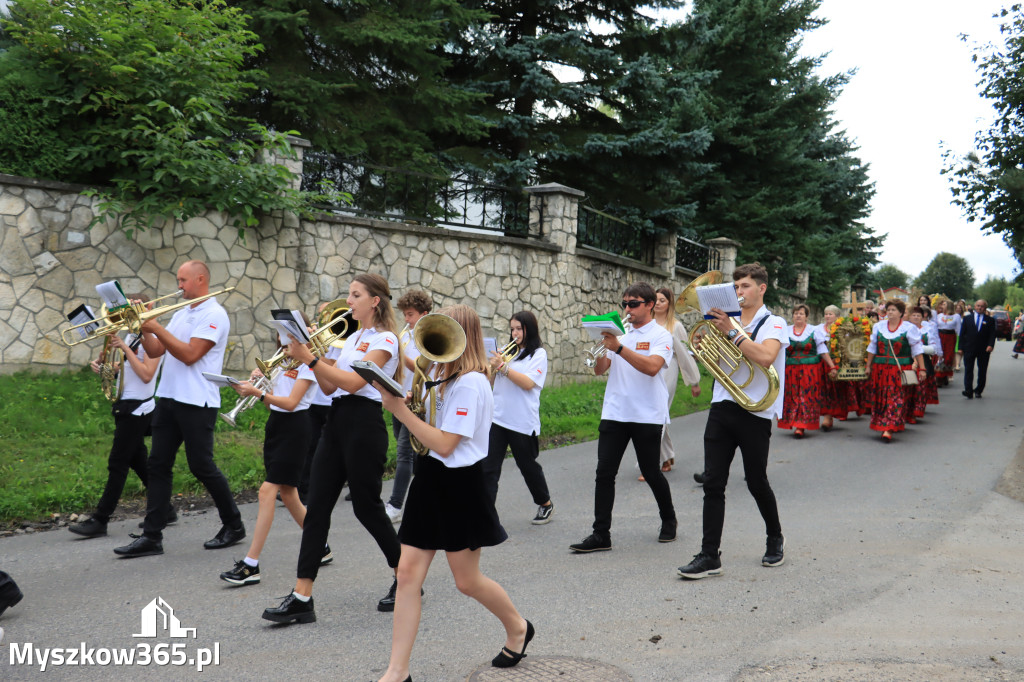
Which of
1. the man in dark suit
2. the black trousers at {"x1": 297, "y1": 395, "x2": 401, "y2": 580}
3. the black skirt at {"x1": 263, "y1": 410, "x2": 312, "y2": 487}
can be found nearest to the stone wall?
the black skirt at {"x1": 263, "y1": 410, "x2": 312, "y2": 487}

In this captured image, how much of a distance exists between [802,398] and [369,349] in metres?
8.37

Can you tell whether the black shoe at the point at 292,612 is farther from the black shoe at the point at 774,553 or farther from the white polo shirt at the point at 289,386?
the black shoe at the point at 774,553

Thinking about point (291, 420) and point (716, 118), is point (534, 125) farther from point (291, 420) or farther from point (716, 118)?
point (291, 420)

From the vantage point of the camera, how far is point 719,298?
17.0 feet

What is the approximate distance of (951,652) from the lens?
4.18 meters

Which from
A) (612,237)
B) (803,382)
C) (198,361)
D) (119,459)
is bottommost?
(119,459)

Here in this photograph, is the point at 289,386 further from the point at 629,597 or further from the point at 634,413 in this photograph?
the point at 629,597

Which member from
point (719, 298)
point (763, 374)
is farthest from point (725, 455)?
Result: point (719, 298)

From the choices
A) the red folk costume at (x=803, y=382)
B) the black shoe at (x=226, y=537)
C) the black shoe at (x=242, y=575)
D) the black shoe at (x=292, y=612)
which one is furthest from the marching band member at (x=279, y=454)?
the red folk costume at (x=803, y=382)

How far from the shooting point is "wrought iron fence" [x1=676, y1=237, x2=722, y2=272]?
19.0m

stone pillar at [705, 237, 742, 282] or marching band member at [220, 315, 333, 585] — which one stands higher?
stone pillar at [705, 237, 742, 282]

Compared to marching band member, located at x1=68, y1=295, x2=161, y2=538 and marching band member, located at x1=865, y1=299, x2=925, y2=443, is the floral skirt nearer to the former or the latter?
marching band member, located at x1=865, y1=299, x2=925, y2=443

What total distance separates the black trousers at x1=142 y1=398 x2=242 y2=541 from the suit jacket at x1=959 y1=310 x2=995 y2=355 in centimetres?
1544

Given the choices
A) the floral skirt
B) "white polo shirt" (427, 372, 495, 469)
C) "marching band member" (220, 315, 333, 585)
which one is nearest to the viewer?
"white polo shirt" (427, 372, 495, 469)
